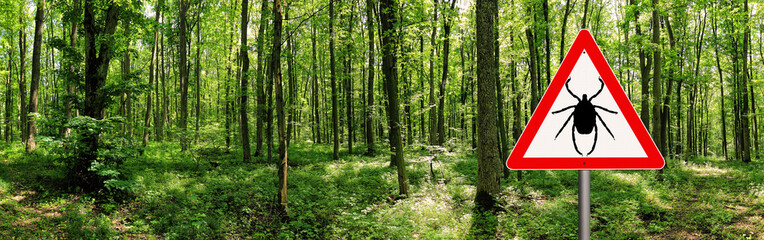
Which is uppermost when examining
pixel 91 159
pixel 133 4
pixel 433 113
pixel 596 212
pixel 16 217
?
pixel 133 4

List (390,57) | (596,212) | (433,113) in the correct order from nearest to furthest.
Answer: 1. (596,212)
2. (390,57)
3. (433,113)

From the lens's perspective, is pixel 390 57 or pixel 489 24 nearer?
pixel 489 24

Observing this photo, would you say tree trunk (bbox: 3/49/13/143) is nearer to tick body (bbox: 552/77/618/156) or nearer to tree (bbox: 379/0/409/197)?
tree (bbox: 379/0/409/197)

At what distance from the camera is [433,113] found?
18469 millimetres

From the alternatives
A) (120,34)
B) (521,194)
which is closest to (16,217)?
(120,34)

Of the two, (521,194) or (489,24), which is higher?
(489,24)

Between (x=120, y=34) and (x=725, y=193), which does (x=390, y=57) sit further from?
(x=725, y=193)

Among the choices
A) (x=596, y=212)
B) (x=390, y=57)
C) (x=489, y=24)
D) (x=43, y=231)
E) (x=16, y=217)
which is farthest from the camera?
(x=390, y=57)

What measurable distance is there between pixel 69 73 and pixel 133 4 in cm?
270

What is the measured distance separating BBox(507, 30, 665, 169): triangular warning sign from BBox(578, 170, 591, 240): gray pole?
0.37 ft

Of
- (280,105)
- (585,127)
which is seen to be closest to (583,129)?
(585,127)

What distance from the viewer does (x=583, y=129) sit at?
6.08 ft

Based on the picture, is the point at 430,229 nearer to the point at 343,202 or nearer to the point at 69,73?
the point at 343,202

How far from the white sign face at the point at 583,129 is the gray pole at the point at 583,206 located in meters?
0.17
